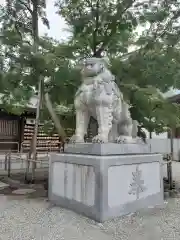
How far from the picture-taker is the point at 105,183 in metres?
3.79

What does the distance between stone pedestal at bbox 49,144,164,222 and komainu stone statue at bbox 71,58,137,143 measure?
286mm

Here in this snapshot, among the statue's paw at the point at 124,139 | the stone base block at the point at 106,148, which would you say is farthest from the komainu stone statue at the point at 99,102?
the stone base block at the point at 106,148

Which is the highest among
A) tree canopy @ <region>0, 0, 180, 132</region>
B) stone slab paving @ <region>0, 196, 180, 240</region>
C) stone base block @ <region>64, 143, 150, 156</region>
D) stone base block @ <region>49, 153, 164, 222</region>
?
tree canopy @ <region>0, 0, 180, 132</region>

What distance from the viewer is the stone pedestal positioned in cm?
382

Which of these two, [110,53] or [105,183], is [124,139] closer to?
[105,183]

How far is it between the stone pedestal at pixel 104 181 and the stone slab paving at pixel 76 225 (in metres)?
0.17

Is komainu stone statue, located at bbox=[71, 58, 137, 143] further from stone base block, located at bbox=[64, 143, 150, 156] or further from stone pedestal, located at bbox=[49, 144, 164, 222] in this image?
stone pedestal, located at bbox=[49, 144, 164, 222]

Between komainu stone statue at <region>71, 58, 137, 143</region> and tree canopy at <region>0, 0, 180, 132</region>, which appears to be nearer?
komainu stone statue at <region>71, 58, 137, 143</region>

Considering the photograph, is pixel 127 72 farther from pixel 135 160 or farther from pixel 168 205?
pixel 168 205

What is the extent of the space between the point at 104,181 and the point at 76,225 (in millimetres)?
731

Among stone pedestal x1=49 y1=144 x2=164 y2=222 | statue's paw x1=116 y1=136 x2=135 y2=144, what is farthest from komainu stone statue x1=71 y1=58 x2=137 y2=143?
stone pedestal x1=49 y1=144 x2=164 y2=222

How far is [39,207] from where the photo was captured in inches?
175

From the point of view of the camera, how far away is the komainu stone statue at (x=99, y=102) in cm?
430

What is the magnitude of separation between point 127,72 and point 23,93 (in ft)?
8.86
